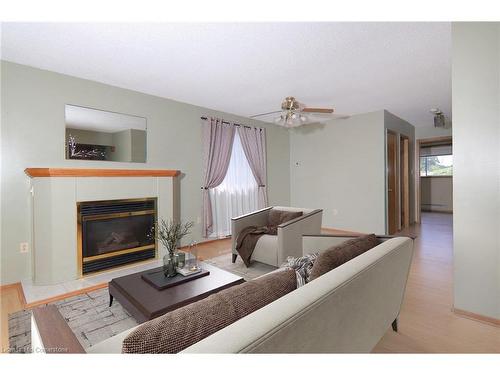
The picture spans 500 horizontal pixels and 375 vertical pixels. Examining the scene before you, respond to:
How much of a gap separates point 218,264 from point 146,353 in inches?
107

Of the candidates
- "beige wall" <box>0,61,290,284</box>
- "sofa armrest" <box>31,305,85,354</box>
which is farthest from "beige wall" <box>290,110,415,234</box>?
"sofa armrest" <box>31,305,85,354</box>

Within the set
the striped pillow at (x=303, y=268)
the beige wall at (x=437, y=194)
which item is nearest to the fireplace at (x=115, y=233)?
the striped pillow at (x=303, y=268)

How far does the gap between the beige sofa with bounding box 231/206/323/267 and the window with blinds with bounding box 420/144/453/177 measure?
7.22 meters

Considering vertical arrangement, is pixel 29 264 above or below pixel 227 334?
below

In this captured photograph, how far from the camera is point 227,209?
4.84 meters

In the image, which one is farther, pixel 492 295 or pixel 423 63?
pixel 423 63

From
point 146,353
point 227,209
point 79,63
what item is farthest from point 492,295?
point 79,63

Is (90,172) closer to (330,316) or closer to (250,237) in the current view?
(250,237)

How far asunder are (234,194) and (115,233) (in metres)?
2.25

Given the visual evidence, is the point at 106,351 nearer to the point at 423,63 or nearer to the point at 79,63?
the point at 79,63

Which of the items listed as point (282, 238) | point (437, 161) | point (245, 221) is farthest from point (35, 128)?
point (437, 161)

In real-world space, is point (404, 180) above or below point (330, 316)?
above

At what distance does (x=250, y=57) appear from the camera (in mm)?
2609
